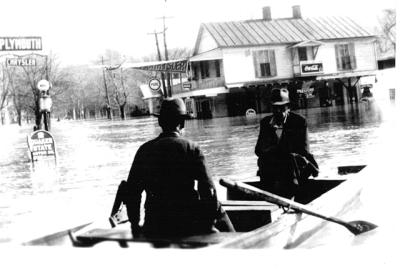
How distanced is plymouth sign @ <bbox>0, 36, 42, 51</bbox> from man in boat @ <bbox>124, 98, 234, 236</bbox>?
83.8 inches

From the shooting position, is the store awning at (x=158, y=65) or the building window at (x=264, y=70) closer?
the store awning at (x=158, y=65)

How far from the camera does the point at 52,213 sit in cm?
556

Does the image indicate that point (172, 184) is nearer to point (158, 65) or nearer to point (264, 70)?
point (158, 65)

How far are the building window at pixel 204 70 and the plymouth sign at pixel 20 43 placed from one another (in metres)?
4.20

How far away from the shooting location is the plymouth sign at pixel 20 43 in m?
4.51

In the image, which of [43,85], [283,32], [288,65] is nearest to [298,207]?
[43,85]

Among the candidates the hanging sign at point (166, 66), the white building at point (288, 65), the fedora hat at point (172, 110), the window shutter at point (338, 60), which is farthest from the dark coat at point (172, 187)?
the window shutter at point (338, 60)

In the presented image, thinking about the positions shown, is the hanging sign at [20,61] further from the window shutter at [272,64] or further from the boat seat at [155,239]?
the window shutter at [272,64]

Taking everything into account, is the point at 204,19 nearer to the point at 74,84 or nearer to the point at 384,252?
the point at 74,84

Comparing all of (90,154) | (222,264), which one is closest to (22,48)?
(222,264)

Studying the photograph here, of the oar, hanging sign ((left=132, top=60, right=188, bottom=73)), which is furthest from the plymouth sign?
the oar

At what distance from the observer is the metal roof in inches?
241

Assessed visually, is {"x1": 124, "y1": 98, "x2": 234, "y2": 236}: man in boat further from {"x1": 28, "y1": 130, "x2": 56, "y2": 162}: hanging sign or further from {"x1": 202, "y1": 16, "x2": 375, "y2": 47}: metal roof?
{"x1": 28, "y1": 130, "x2": 56, "y2": 162}: hanging sign

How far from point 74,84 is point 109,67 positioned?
1.04m
